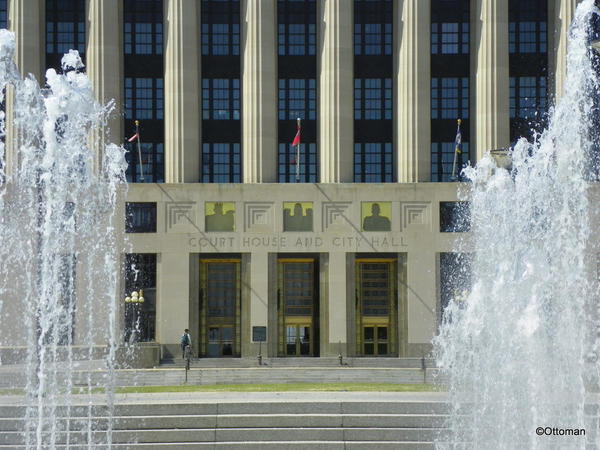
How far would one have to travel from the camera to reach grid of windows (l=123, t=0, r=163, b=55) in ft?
191

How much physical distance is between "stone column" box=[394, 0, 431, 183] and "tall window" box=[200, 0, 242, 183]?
26.8 ft

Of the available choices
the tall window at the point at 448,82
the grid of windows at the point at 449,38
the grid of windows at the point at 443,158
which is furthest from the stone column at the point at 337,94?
the grid of windows at the point at 449,38

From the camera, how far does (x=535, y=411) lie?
74.9 ft

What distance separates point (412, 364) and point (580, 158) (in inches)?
1138

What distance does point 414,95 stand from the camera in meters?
56.8

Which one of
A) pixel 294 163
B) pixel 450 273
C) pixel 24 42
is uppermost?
pixel 24 42

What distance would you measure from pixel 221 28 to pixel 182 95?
422 centimetres

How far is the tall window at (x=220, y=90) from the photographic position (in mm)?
58000

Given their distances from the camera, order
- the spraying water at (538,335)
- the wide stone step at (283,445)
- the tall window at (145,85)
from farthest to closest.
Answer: the tall window at (145,85) → the wide stone step at (283,445) → the spraying water at (538,335)

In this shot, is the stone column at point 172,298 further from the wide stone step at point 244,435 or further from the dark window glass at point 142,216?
the wide stone step at point 244,435

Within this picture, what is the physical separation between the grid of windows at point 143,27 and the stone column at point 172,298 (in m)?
10.5

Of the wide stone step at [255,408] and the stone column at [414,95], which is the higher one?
the stone column at [414,95]

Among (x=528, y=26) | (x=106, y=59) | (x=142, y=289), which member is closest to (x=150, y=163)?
(x=106, y=59)

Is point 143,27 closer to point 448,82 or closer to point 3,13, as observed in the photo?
point 3,13
